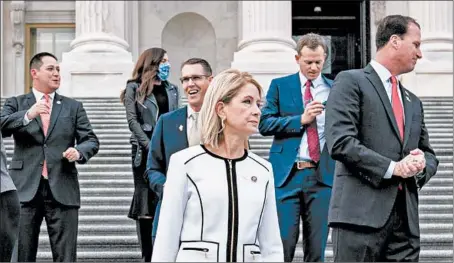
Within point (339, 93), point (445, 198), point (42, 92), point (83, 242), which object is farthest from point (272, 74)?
point (339, 93)

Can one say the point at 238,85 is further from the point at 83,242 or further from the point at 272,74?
the point at 272,74

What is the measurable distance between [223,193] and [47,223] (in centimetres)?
355

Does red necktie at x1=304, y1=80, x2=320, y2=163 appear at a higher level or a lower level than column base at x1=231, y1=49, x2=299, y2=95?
lower

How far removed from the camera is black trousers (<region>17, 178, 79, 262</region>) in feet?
25.8

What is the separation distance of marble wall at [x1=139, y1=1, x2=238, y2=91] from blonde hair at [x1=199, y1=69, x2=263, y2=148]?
20.5 metres

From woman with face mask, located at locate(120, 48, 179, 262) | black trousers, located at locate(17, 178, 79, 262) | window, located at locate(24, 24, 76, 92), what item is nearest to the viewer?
black trousers, located at locate(17, 178, 79, 262)

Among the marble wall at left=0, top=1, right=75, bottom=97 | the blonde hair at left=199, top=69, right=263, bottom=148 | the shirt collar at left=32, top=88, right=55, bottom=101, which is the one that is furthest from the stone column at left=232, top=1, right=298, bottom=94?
the blonde hair at left=199, top=69, right=263, bottom=148

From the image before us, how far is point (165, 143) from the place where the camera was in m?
6.70

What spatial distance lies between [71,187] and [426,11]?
13.5 metres

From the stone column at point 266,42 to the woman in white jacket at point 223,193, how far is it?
14.4 meters

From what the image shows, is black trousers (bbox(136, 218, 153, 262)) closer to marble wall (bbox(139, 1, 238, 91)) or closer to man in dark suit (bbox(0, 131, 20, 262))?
man in dark suit (bbox(0, 131, 20, 262))

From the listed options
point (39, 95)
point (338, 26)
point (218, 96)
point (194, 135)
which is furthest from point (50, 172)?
point (338, 26)

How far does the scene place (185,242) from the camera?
462 centimetres

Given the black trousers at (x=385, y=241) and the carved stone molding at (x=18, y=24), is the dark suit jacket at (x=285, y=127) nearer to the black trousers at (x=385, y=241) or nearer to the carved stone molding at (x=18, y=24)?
the black trousers at (x=385, y=241)
